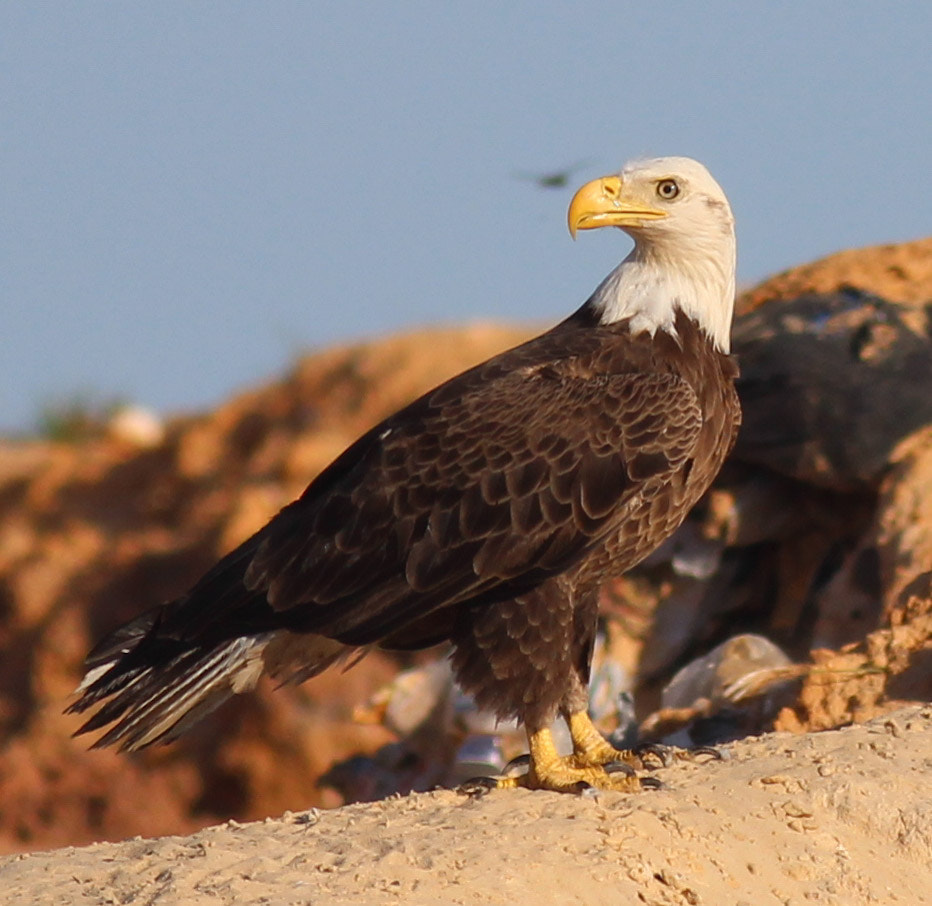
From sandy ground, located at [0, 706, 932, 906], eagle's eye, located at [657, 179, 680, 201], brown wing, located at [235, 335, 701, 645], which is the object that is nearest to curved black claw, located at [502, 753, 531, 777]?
sandy ground, located at [0, 706, 932, 906]

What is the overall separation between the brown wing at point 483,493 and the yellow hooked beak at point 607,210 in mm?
440

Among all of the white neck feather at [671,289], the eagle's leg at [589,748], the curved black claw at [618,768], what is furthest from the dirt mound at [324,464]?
the white neck feather at [671,289]

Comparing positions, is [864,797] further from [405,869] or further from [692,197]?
[692,197]

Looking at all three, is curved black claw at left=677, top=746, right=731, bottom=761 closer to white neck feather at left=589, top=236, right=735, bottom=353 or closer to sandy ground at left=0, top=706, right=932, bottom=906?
sandy ground at left=0, top=706, right=932, bottom=906

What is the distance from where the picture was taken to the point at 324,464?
1439 centimetres

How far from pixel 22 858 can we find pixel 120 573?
396 inches

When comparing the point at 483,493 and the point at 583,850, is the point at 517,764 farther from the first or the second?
the point at 583,850

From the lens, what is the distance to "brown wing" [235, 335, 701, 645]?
6180 millimetres

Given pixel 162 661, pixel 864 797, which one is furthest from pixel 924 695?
pixel 162 661

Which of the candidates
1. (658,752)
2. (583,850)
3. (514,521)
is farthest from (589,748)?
(583,850)

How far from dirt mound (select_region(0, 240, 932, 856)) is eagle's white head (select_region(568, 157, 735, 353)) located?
1.79 metres

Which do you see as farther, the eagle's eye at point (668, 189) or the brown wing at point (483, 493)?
the eagle's eye at point (668, 189)

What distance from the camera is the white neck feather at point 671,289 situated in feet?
21.8

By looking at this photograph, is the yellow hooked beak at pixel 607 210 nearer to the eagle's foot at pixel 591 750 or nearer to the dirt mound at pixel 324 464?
the eagle's foot at pixel 591 750
